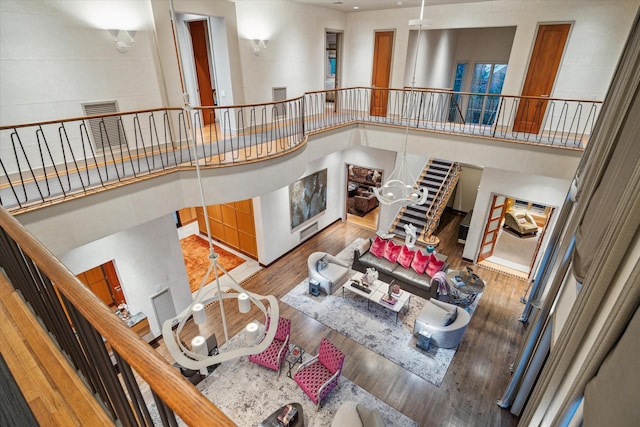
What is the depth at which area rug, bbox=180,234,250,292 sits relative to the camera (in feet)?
27.8

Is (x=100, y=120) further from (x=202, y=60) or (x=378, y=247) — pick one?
(x=378, y=247)

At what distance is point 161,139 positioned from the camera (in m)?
6.43

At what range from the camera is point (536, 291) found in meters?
6.30

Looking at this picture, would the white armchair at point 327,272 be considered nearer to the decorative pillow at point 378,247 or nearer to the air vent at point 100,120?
the decorative pillow at point 378,247

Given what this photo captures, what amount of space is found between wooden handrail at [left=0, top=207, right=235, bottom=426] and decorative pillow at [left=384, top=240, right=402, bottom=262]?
774 centimetres

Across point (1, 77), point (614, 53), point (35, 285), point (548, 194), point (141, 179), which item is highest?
point (614, 53)

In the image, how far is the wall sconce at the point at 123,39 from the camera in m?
5.32

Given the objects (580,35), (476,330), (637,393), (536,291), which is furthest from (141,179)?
(580,35)

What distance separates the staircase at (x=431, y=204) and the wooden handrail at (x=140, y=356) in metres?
9.32

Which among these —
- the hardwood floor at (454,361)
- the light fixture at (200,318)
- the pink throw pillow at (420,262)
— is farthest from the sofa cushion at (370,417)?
the pink throw pillow at (420,262)

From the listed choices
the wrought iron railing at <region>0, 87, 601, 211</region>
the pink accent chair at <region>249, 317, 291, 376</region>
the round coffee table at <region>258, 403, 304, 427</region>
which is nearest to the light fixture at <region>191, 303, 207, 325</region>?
the wrought iron railing at <region>0, 87, 601, 211</region>

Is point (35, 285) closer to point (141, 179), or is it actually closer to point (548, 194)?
point (141, 179)

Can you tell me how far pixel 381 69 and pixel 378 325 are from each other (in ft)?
25.2

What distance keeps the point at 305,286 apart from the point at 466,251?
15.4ft
